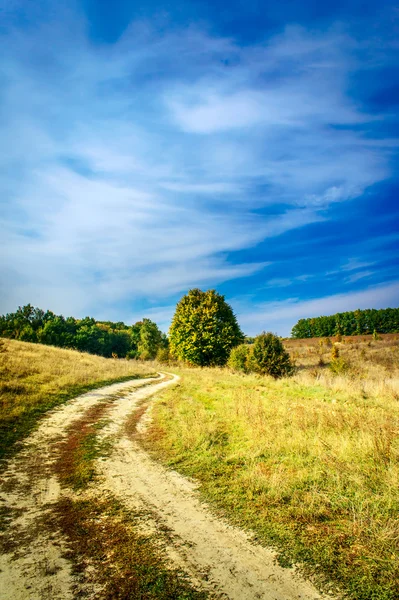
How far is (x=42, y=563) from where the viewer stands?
3.26 m

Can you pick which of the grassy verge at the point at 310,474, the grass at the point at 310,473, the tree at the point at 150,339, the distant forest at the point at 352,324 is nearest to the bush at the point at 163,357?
the tree at the point at 150,339

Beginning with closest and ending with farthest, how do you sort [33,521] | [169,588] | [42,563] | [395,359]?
[169,588] → [42,563] → [33,521] → [395,359]

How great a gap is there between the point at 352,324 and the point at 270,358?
268 ft

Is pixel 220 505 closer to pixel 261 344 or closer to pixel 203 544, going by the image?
pixel 203 544

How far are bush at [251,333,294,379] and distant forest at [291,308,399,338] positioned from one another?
227ft

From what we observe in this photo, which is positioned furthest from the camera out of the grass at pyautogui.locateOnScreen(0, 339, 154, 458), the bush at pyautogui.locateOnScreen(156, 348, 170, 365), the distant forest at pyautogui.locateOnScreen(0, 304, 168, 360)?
the distant forest at pyautogui.locateOnScreen(0, 304, 168, 360)

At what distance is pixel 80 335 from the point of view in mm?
72500

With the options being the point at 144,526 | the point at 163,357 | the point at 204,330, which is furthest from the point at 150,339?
the point at 144,526

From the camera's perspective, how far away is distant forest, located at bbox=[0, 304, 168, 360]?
2352 inches

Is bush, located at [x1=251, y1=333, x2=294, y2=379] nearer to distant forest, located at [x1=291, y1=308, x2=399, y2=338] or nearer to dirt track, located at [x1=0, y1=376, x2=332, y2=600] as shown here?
dirt track, located at [x1=0, y1=376, x2=332, y2=600]

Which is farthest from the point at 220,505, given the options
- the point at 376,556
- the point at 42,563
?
the point at 42,563

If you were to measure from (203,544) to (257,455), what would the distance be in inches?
126

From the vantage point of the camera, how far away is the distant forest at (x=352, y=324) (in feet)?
293

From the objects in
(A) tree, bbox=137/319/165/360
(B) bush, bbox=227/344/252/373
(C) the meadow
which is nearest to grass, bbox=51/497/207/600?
(C) the meadow
